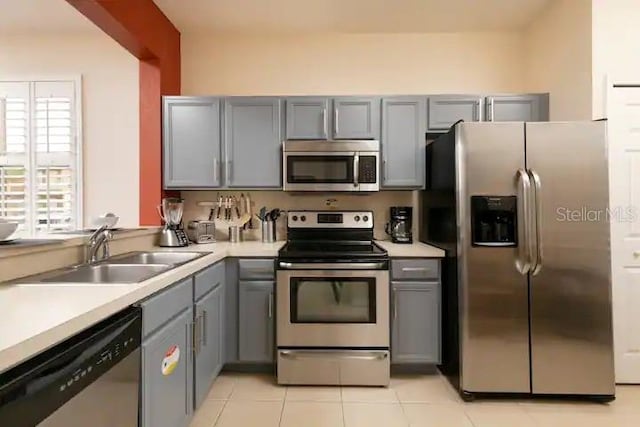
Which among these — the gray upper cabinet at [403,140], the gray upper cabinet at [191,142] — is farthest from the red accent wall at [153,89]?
the gray upper cabinet at [403,140]

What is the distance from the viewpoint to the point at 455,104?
301 cm

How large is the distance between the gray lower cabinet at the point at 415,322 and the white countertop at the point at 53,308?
58.4 inches

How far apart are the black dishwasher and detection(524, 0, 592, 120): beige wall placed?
9.59 ft

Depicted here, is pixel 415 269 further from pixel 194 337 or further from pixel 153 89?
pixel 153 89

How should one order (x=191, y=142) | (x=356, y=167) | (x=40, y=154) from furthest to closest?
(x=40, y=154), (x=191, y=142), (x=356, y=167)

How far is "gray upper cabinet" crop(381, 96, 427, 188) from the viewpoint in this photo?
9.93 feet

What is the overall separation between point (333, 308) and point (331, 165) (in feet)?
3.57

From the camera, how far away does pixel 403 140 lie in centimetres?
304

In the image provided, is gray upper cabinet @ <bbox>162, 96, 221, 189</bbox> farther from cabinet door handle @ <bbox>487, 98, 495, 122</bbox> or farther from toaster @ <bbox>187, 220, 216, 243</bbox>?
cabinet door handle @ <bbox>487, 98, 495, 122</bbox>

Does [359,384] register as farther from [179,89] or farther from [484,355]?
[179,89]

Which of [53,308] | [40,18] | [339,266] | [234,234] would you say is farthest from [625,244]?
[40,18]

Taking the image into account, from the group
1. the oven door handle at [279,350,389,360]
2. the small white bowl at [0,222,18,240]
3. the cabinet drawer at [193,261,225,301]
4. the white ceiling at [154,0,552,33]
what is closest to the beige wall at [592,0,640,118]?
the white ceiling at [154,0,552,33]

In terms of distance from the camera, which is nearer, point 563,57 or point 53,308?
point 53,308

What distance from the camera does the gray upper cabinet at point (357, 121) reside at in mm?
3035
